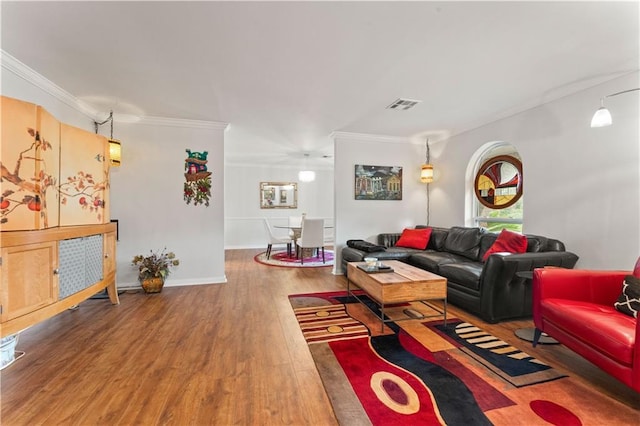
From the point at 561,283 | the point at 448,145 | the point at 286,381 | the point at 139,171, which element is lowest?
the point at 286,381

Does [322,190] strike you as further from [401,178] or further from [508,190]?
[508,190]

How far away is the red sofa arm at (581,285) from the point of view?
2.13m

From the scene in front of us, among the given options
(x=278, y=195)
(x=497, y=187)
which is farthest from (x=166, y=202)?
(x=497, y=187)

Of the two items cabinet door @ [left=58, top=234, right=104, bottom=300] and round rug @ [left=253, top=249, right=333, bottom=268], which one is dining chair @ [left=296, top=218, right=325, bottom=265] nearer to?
round rug @ [left=253, top=249, right=333, bottom=268]

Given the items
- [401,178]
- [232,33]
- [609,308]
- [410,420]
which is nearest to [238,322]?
[410,420]

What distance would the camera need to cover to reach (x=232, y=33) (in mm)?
2039

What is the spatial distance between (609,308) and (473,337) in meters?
0.96

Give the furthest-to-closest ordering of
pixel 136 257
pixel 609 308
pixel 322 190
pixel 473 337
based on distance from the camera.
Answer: pixel 322 190, pixel 136 257, pixel 473 337, pixel 609 308

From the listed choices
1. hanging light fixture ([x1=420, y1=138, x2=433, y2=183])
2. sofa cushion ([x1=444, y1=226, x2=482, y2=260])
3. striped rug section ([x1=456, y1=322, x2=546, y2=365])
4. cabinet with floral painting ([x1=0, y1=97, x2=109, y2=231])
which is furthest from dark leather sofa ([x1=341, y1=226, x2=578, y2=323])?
cabinet with floral painting ([x1=0, y1=97, x2=109, y2=231])

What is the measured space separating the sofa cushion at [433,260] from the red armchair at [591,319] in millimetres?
1314

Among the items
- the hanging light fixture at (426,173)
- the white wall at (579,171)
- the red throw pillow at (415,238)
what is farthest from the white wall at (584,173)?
the red throw pillow at (415,238)

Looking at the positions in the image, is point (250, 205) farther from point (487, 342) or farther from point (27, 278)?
point (487, 342)

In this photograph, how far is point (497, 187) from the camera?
13.6 ft

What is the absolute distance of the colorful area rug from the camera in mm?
1548
